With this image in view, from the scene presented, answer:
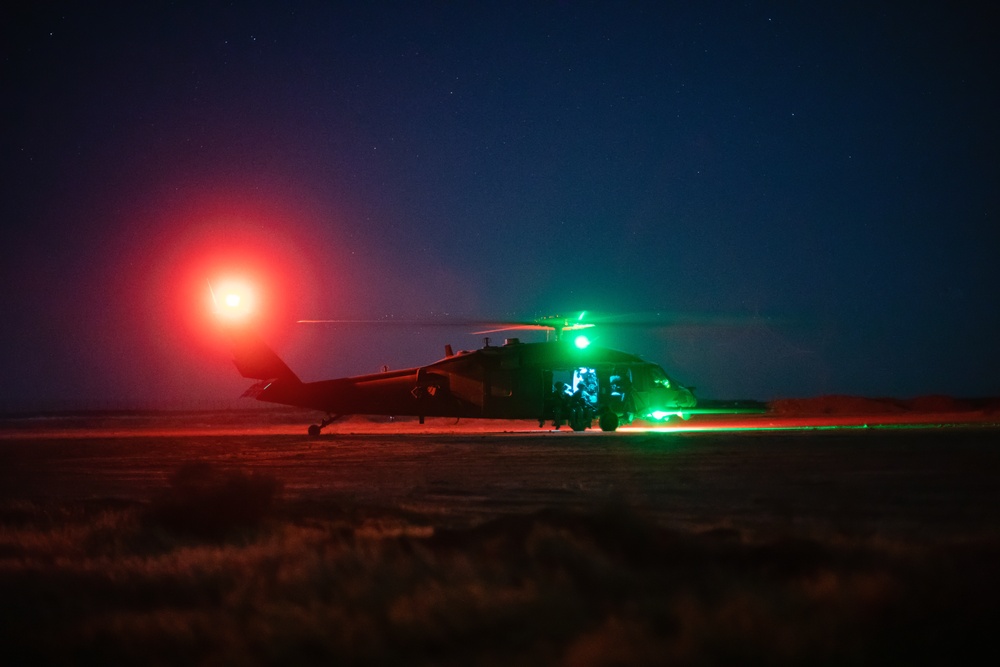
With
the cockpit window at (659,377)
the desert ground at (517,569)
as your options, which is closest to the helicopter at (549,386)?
the cockpit window at (659,377)

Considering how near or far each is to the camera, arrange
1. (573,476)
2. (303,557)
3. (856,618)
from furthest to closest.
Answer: (573,476) → (303,557) → (856,618)

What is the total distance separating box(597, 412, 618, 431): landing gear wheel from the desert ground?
43.6 ft

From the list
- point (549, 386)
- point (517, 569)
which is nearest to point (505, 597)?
point (517, 569)

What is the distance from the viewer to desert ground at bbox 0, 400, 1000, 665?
597cm

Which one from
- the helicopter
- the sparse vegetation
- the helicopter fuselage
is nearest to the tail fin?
the helicopter

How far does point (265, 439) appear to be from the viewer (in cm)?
3288

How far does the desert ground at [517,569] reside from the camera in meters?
5.97

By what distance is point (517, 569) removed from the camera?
7969mm

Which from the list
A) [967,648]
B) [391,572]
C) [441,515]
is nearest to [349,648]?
[391,572]

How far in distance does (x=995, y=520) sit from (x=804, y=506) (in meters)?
2.37

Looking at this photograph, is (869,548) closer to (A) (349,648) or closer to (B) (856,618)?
(B) (856,618)

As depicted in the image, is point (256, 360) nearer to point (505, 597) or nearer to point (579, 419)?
point (579, 419)

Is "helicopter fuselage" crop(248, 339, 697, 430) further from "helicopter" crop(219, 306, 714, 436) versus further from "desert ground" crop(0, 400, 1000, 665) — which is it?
"desert ground" crop(0, 400, 1000, 665)

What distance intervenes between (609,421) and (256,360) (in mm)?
14487
